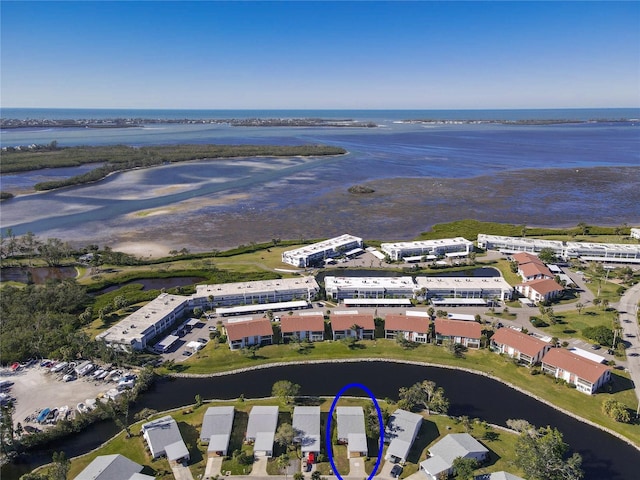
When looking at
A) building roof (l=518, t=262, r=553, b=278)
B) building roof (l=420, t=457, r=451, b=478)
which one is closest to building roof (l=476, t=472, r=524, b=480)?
building roof (l=420, t=457, r=451, b=478)

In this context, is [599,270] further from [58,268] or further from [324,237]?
[58,268]

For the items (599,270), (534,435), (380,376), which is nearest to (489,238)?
(599,270)

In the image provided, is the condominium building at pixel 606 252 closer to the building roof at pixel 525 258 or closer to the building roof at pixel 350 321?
the building roof at pixel 525 258

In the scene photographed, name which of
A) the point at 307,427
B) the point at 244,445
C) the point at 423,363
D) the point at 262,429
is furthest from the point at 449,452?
the point at 244,445

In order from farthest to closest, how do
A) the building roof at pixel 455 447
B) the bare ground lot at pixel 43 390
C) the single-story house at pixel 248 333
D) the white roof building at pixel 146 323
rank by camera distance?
the single-story house at pixel 248 333
the white roof building at pixel 146 323
the bare ground lot at pixel 43 390
the building roof at pixel 455 447

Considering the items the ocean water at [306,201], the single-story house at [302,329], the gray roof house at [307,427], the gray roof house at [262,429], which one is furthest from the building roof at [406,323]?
the ocean water at [306,201]

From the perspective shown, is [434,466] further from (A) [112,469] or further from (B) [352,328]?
(A) [112,469]

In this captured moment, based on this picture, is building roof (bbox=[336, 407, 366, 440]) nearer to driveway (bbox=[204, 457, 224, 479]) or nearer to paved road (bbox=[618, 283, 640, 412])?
driveway (bbox=[204, 457, 224, 479])
